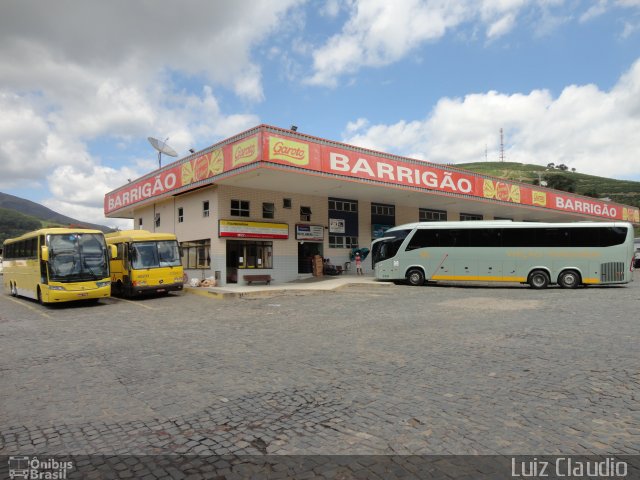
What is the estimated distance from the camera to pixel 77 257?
1595 cm

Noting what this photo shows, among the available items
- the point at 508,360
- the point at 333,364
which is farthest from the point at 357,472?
the point at 508,360

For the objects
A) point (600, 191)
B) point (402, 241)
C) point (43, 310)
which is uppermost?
point (600, 191)

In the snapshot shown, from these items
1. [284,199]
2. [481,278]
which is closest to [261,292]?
[284,199]

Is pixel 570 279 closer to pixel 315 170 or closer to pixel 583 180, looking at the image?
pixel 315 170

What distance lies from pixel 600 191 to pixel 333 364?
15156cm

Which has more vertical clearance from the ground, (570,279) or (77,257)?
(77,257)

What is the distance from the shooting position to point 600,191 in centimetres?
12950

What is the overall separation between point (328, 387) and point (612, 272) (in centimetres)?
1977

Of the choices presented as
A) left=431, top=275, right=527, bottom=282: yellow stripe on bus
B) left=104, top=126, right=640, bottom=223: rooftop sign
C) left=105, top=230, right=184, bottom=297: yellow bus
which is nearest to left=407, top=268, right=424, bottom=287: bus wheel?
left=431, top=275, right=527, bottom=282: yellow stripe on bus

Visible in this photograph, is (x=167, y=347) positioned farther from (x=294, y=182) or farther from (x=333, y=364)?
(x=294, y=182)

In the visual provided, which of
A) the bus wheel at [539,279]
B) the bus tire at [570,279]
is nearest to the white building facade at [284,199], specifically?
the bus wheel at [539,279]

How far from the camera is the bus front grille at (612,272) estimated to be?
64.1 feet

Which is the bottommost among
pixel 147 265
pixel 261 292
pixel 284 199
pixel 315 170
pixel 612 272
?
pixel 261 292

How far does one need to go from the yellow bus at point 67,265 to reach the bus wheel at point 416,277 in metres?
14.5
